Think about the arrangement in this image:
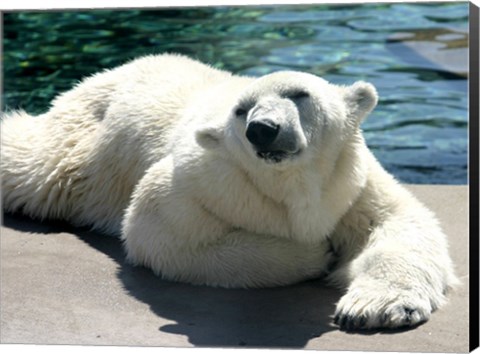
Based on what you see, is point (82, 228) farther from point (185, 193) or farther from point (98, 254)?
point (185, 193)

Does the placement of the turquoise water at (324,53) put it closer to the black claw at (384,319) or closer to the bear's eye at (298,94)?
the bear's eye at (298,94)

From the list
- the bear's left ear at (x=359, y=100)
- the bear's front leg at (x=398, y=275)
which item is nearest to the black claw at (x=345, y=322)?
the bear's front leg at (x=398, y=275)

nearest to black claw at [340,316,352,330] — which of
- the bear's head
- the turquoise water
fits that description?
the bear's head

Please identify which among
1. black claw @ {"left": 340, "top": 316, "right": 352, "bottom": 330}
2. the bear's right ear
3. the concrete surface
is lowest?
the concrete surface

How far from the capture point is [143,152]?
479cm

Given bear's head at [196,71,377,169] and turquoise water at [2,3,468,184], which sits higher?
bear's head at [196,71,377,169]

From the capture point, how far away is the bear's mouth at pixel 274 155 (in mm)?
3850

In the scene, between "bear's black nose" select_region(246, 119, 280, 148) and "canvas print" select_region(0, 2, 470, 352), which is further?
"canvas print" select_region(0, 2, 470, 352)

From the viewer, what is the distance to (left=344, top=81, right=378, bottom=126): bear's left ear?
4188mm

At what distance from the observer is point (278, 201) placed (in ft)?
13.6

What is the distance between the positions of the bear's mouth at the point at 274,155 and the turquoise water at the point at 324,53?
158 centimetres

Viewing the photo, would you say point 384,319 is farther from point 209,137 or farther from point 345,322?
point 209,137

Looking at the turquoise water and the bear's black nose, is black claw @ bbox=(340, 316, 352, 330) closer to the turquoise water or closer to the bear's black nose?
the bear's black nose

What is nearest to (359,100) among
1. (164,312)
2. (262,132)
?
(262,132)
